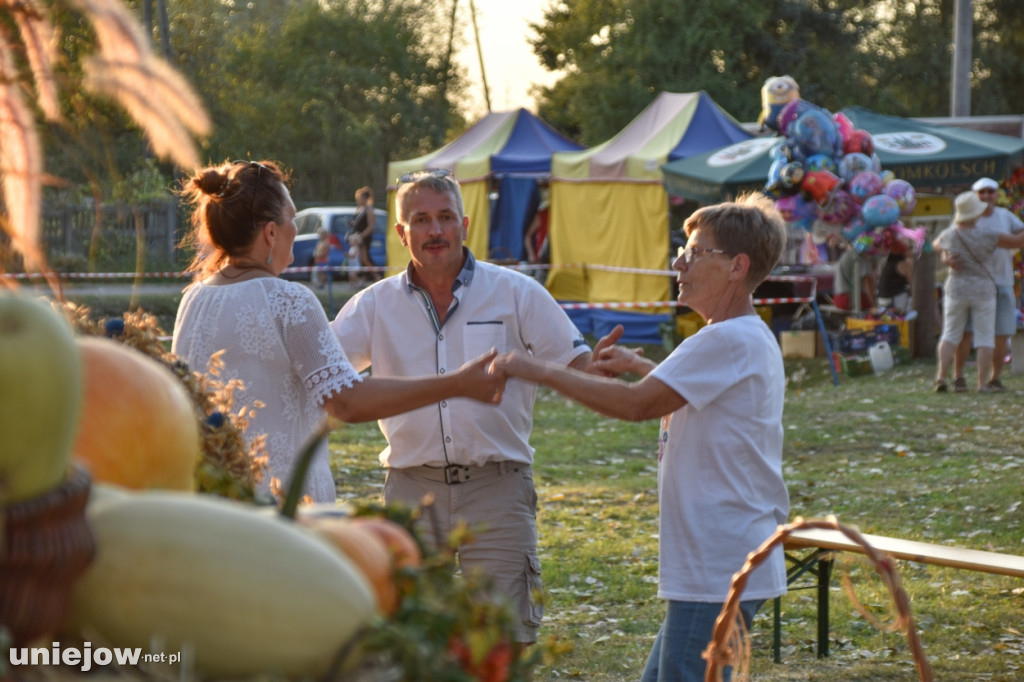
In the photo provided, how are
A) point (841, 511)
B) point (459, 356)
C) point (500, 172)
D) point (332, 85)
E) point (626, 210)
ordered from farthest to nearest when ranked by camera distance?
point (332, 85)
point (500, 172)
point (626, 210)
point (841, 511)
point (459, 356)

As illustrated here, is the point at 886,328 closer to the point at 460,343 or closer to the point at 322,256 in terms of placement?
the point at 460,343

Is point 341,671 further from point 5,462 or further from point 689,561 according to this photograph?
point 689,561

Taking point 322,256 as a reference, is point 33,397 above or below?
above

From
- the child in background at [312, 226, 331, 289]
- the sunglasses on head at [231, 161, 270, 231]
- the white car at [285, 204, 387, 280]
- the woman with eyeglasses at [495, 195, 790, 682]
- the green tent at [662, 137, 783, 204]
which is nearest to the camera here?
the woman with eyeglasses at [495, 195, 790, 682]

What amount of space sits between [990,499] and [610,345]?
572 centimetres

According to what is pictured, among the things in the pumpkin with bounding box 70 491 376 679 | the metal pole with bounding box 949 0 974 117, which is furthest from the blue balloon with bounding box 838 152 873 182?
the pumpkin with bounding box 70 491 376 679

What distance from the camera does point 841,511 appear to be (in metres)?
8.38

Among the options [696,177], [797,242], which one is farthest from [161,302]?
[797,242]

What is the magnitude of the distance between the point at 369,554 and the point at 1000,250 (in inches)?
488

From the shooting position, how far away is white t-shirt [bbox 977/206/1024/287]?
1220cm

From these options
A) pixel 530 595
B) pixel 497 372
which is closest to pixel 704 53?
pixel 530 595

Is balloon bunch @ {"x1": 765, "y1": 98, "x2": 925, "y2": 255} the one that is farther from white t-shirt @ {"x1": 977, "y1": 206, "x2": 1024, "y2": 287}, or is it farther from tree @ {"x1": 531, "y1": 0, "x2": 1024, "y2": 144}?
tree @ {"x1": 531, "y1": 0, "x2": 1024, "y2": 144}

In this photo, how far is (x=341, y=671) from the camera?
922mm

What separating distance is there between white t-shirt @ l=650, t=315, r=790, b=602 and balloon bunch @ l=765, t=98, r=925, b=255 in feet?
36.3
